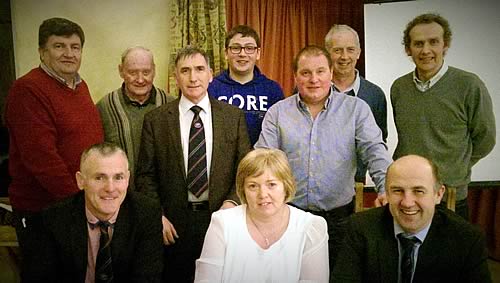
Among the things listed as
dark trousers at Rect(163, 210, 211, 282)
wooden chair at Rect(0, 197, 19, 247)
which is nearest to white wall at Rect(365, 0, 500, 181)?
dark trousers at Rect(163, 210, 211, 282)

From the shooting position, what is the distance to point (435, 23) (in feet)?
7.27

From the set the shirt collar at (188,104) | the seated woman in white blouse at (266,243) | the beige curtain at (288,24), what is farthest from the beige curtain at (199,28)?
the seated woman in white blouse at (266,243)

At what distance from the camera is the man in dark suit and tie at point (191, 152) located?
1.93 meters

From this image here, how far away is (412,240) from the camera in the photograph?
155 centimetres

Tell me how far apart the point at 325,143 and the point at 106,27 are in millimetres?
1133

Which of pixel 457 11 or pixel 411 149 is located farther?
pixel 457 11

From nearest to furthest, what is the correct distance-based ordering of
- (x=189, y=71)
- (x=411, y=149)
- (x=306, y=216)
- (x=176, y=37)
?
(x=306, y=216)
(x=189, y=71)
(x=411, y=149)
(x=176, y=37)

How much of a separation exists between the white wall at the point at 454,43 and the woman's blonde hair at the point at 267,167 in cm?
69

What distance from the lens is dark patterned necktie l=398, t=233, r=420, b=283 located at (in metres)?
1.56

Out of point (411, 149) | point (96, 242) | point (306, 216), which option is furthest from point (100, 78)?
point (411, 149)

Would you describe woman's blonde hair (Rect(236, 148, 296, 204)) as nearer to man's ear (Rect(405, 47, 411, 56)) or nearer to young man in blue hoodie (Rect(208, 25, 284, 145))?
young man in blue hoodie (Rect(208, 25, 284, 145))

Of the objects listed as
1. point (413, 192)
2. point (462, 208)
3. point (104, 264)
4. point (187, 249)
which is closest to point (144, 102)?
point (187, 249)

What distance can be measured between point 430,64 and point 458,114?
24cm

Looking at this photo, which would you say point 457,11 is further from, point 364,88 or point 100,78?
point 100,78
